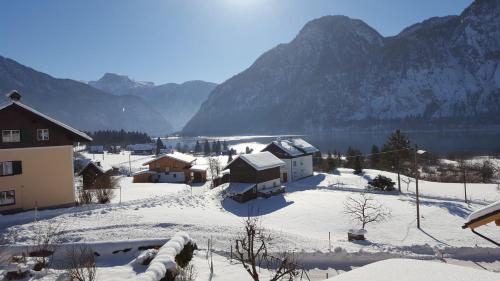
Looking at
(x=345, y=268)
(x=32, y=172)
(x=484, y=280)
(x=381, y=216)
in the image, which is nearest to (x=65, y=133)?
(x=32, y=172)

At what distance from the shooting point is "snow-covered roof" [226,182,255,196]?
44969mm

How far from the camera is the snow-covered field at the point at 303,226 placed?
75.6 ft

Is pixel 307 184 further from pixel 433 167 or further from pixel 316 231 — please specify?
pixel 433 167

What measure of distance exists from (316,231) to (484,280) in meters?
24.6

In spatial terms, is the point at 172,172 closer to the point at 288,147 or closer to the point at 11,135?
the point at 288,147

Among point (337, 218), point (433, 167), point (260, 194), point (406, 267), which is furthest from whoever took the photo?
point (433, 167)

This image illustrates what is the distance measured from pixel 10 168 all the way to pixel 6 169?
0.91ft

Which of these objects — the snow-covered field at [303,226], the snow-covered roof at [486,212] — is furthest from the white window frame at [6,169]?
the snow-covered roof at [486,212]

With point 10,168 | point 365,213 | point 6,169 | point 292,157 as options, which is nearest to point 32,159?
point 10,168

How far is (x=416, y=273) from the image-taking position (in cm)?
854

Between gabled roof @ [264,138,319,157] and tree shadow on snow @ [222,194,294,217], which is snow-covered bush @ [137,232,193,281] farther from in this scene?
gabled roof @ [264,138,319,157]

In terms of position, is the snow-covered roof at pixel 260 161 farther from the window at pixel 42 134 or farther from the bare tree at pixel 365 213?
the window at pixel 42 134

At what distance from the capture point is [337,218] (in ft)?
119

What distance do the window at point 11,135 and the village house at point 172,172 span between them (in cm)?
4206
